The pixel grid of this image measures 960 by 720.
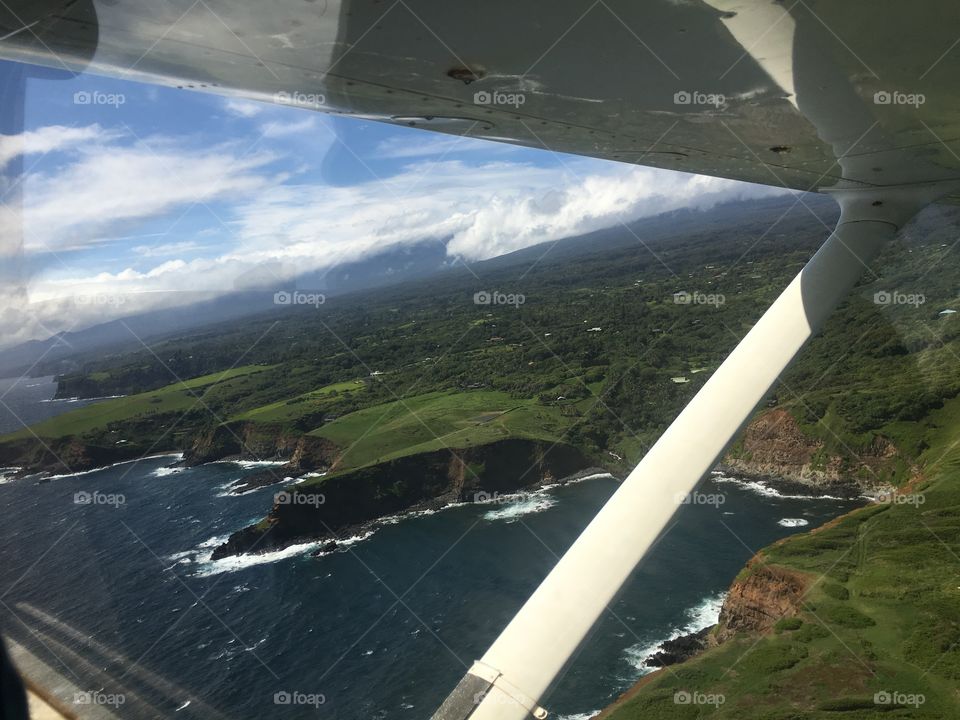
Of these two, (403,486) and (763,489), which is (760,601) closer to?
(763,489)

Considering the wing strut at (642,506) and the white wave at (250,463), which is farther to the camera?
the white wave at (250,463)

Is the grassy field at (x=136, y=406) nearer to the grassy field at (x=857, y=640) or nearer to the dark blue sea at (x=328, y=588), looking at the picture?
the dark blue sea at (x=328, y=588)

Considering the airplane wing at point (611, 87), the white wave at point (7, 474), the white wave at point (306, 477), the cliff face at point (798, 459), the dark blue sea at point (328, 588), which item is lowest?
the dark blue sea at point (328, 588)

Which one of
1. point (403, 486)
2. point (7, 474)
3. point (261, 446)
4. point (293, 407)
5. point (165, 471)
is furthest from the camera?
point (293, 407)

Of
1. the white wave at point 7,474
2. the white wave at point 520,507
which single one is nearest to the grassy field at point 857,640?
the white wave at point 520,507

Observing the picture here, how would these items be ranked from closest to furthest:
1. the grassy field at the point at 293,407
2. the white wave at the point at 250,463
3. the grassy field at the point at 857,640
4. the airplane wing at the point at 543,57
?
the airplane wing at the point at 543,57, the grassy field at the point at 857,640, the white wave at the point at 250,463, the grassy field at the point at 293,407

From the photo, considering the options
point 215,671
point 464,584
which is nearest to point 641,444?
point 464,584

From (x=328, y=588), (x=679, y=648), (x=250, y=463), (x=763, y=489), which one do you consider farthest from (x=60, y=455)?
(x=763, y=489)
